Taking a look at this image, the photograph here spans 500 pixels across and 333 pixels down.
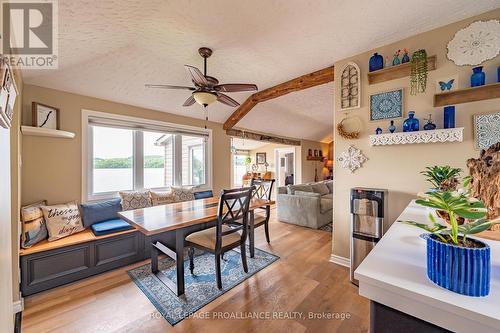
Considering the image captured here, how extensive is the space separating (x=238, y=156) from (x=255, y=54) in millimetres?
6048

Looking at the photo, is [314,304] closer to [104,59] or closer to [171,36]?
[171,36]

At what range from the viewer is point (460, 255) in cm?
62

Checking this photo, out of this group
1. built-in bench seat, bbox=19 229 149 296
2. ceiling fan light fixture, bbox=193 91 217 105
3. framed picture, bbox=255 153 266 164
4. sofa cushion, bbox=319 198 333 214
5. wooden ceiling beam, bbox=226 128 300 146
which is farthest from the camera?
framed picture, bbox=255 153 266 164

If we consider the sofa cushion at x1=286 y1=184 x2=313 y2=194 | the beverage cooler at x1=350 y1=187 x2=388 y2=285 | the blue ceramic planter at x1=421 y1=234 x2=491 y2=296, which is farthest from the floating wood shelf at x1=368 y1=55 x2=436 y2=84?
the sofa cushion at x1=286 y1=184 x2=313 y2=194

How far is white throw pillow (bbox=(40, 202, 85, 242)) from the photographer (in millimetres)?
2318

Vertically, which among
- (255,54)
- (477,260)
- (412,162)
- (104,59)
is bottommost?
(477,260)

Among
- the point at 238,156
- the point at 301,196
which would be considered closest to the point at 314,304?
the point at 301,196

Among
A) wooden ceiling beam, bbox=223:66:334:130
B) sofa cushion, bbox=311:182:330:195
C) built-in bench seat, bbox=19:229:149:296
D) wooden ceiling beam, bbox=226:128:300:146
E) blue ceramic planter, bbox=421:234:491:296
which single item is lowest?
built-in bench seat, bbox=19:229:149:296

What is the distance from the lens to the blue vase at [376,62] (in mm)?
2330

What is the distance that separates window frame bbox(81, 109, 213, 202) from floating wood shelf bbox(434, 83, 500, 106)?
3.78 metres

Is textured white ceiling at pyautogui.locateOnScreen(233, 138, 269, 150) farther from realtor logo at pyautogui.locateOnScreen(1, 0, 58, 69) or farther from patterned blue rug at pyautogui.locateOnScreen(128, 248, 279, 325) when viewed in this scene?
realtor logo at pyautogui.locateOnScreen(1, 0, 58, 69)

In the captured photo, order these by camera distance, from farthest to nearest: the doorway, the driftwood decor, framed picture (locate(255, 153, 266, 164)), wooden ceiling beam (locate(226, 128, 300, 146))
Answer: framed picture (locate(255, 153, 266, 164))
the doorway
wooden ceiling beam (locate(226, 128, 300, 146))
the driftwood decor

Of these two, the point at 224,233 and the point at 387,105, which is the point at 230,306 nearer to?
the point at 224,233

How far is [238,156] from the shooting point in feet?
28.1
